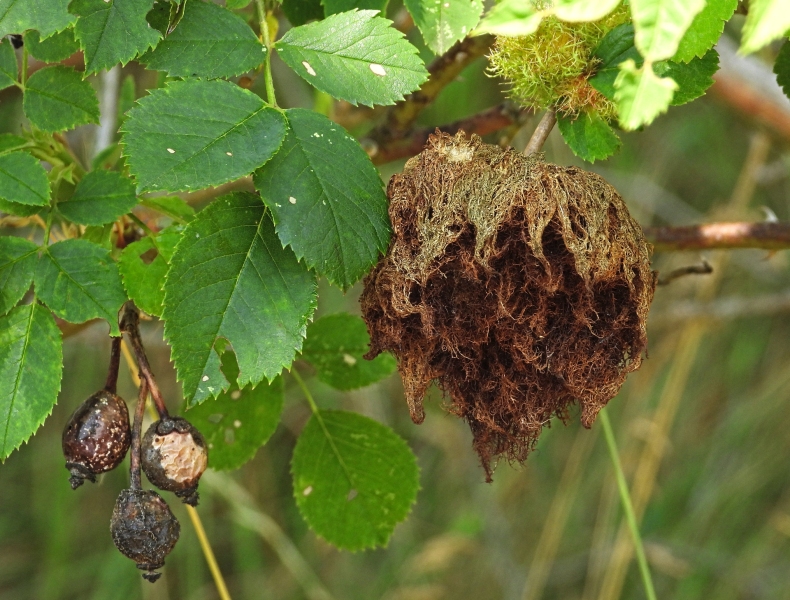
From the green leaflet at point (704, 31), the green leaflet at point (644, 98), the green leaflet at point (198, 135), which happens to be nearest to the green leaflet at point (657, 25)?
the green leaflet at point (644, 98)

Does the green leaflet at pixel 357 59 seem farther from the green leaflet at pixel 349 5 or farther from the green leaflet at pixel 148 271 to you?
the green leaflet at pixel 148 271

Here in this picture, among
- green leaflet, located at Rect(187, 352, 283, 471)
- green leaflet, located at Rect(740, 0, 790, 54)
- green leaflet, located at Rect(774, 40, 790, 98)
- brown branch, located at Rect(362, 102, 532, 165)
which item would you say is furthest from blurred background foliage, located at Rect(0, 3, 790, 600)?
green leaflet, located at Rect(740, 0, 790, 54)

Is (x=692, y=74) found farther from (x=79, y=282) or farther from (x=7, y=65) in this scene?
(x=7, y=65)

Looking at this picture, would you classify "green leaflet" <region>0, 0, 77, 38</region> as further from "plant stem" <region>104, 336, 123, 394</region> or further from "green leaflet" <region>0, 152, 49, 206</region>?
"plant stem" <region>104, 336, 123, 394</region>

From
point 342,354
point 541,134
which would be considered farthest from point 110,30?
point 342,354

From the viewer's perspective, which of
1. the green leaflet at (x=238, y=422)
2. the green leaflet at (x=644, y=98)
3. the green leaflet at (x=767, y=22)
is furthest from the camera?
the green leaflet at (x=238, y=422)

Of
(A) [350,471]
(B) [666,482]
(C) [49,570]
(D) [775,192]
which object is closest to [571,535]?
(B) [666,482]
